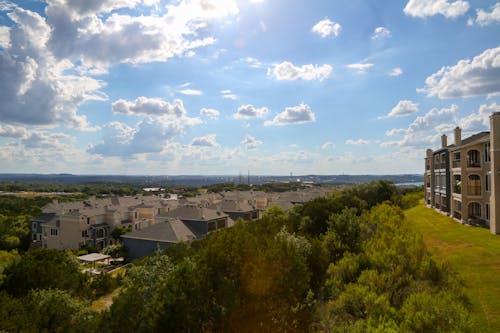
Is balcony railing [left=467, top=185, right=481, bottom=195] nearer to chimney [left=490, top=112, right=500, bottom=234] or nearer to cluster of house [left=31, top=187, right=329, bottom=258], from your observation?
chimney [left=490, top=112, right=500, bottom=234]

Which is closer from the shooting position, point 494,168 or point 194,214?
point 494,168

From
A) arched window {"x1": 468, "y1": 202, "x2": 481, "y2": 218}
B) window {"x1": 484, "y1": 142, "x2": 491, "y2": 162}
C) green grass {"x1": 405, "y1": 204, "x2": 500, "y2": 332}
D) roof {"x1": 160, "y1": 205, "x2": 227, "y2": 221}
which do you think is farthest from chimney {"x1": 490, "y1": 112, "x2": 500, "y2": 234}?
roof {"x1": 160, "y1": 205, "x2": 227, "y2": 221}

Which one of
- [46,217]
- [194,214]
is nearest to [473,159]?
[194,214]

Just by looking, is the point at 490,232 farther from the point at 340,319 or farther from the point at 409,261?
the point at 340,319

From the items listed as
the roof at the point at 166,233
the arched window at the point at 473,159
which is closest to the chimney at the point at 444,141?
the arched window at the point at 473,159

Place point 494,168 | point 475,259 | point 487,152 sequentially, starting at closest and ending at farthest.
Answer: point 475,259
point 494,168
point 487,152

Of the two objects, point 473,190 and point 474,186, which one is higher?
point 474,186

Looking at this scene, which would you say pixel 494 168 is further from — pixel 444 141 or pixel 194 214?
pixel 194 214
